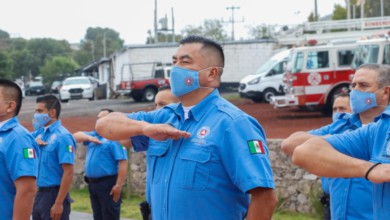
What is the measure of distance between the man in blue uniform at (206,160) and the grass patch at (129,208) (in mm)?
6811

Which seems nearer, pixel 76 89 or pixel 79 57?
pixel 76 89

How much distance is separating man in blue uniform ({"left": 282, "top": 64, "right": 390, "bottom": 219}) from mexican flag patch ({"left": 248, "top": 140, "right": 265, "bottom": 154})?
0.56 m

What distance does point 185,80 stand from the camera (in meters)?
4.17

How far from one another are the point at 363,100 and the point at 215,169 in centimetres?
155

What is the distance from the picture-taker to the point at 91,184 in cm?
947

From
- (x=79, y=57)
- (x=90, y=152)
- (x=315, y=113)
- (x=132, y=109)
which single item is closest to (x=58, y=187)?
(x=90, y=152)

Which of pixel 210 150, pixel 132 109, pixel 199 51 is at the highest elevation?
pixel 199 51

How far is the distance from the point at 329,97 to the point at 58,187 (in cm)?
1689

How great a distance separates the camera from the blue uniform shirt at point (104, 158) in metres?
9.38

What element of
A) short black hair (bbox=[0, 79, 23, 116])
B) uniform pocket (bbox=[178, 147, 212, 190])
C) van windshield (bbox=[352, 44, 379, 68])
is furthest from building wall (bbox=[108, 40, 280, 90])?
uniform pocket (bbox=[178, 147, 212, 190])

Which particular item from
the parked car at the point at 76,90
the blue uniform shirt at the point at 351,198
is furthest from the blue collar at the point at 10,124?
the parked car at the point at 76,90

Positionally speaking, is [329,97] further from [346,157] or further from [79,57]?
[79,57]

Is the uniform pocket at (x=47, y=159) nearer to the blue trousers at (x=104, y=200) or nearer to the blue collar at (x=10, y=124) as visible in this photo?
the blue trousers at (x=104, y=200)

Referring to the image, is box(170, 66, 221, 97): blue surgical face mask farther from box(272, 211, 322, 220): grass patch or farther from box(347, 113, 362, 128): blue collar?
box(272, 211, 322, 220): grass patch
